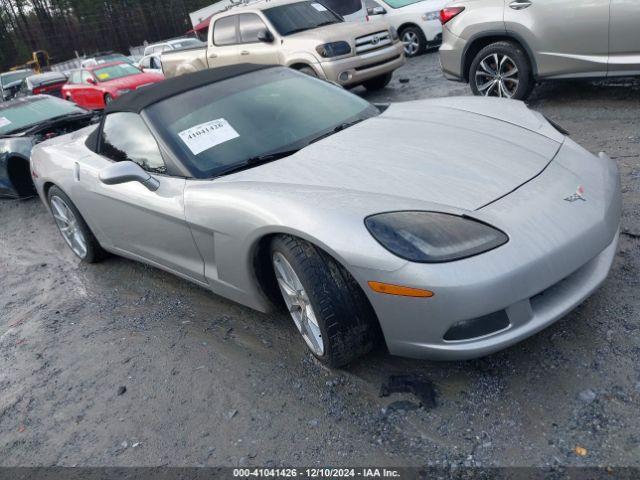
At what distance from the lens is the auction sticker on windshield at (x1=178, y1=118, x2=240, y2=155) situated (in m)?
3.14

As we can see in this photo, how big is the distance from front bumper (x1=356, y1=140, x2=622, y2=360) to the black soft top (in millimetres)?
1977

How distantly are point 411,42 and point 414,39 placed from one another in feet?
0.29

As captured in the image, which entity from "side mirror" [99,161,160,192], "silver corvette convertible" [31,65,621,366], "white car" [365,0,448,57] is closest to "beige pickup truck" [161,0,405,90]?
"white car" [365,0,448,57]

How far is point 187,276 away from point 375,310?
4.61 feet

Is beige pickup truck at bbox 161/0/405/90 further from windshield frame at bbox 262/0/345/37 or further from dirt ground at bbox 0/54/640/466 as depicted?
dirt ground at bbox 0/54/640/466

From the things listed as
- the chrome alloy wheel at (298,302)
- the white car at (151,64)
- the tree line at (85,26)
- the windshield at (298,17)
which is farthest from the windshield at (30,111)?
the tree line at (85,26)

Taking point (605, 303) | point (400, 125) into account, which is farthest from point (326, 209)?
point (605, 303)

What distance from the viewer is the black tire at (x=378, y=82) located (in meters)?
8.84

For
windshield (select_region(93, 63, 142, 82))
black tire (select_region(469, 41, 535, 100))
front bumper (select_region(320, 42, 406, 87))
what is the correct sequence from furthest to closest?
windshield (select_region(93, 63, 142, 82)) < front bumper (select_region(320, 42, 406, 87)) < black tire (select_region(469, 41, 535, 100))

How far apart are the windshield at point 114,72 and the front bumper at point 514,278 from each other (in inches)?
530

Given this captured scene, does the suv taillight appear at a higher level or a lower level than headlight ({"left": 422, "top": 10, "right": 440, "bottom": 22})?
Answer: higher

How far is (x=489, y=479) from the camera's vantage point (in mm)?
1976

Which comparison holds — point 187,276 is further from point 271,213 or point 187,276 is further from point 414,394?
point 414,394

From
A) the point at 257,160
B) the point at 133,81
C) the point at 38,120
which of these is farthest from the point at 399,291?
the point at 133,81
